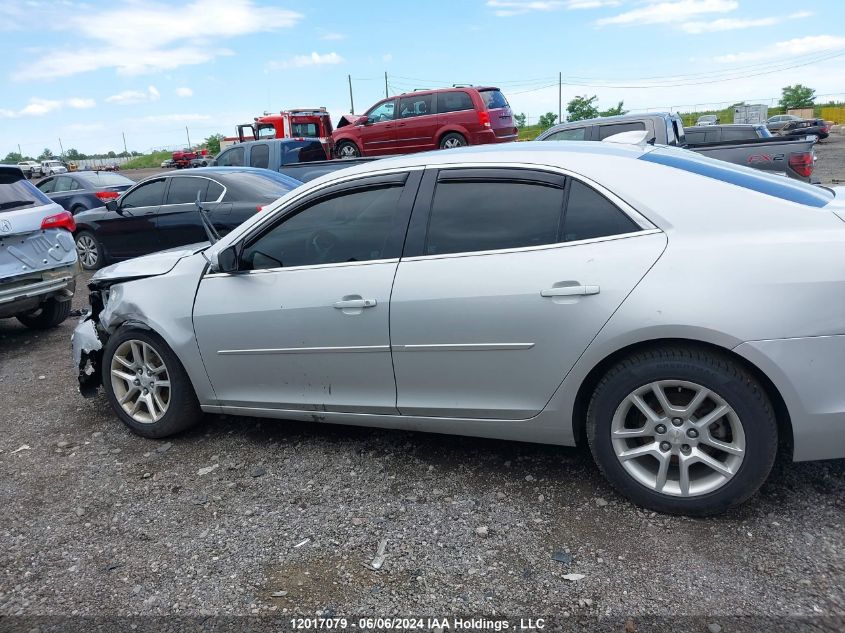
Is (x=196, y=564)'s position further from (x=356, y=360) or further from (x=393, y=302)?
(x=393, y=302)

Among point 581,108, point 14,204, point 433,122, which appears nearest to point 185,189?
point 14,204

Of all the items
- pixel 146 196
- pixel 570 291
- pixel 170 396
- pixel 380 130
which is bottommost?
pixel 170 396

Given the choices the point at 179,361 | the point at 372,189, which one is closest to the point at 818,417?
the point at 372,189

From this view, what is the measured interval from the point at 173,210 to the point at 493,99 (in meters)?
8.16

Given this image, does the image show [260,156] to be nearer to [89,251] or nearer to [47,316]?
[89,251]

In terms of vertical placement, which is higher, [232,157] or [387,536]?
[232,157]

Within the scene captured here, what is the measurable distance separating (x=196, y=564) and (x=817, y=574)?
8.36 ft

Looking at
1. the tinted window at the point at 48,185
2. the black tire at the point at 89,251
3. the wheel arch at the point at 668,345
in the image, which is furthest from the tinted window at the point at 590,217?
the tinted window at the point at 48,185

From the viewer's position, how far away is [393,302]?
10.7 ft

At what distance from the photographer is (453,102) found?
46.6 ft

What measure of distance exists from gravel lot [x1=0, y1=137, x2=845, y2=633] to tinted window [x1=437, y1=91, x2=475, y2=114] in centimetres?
1133

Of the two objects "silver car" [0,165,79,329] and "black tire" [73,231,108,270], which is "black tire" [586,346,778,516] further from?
"black tire" [73,231,108,270]

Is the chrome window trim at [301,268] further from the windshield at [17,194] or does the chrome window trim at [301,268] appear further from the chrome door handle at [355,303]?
the windshield at [17,194]

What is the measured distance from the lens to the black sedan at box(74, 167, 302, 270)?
820 cm
